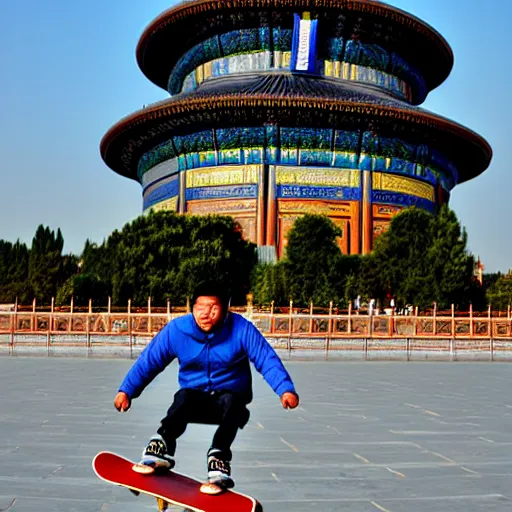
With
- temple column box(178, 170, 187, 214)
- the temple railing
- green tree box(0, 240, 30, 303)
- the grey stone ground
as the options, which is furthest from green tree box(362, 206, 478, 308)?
the grey stone ground

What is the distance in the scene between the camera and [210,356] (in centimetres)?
348

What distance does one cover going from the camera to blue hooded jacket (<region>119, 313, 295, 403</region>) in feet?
11.4

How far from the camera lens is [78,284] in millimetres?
24625

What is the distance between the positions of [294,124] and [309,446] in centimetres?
2598

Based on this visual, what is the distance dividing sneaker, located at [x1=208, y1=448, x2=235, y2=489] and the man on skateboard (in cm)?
15

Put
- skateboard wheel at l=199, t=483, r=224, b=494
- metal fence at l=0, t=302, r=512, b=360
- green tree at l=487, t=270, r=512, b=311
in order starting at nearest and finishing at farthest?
skateboard wheel at l=199, t=483, r=224, b=494, metal fence at l=0, t=302, r=512, b=360, green tree at l=487, t=270, r=512, b=311

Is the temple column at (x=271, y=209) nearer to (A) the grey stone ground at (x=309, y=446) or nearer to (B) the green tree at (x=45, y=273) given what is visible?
(B) the green tree at (x=45, y=273)

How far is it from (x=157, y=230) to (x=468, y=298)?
9.55 m

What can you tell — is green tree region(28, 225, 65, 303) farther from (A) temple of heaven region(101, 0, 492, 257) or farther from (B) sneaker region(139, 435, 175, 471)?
(B) sneaker region(139, 435, 175, 471)

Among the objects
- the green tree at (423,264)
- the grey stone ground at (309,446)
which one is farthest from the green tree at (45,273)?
the grey stone ground at (309,446)

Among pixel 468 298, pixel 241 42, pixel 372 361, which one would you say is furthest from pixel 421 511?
pixel 241 42

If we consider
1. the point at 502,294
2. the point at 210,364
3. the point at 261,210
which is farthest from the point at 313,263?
the point at 210,364

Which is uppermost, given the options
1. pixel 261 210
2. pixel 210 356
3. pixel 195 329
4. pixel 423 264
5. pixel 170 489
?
pixel 261 210

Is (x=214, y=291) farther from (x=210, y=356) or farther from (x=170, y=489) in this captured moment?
(x=170, y=489)
